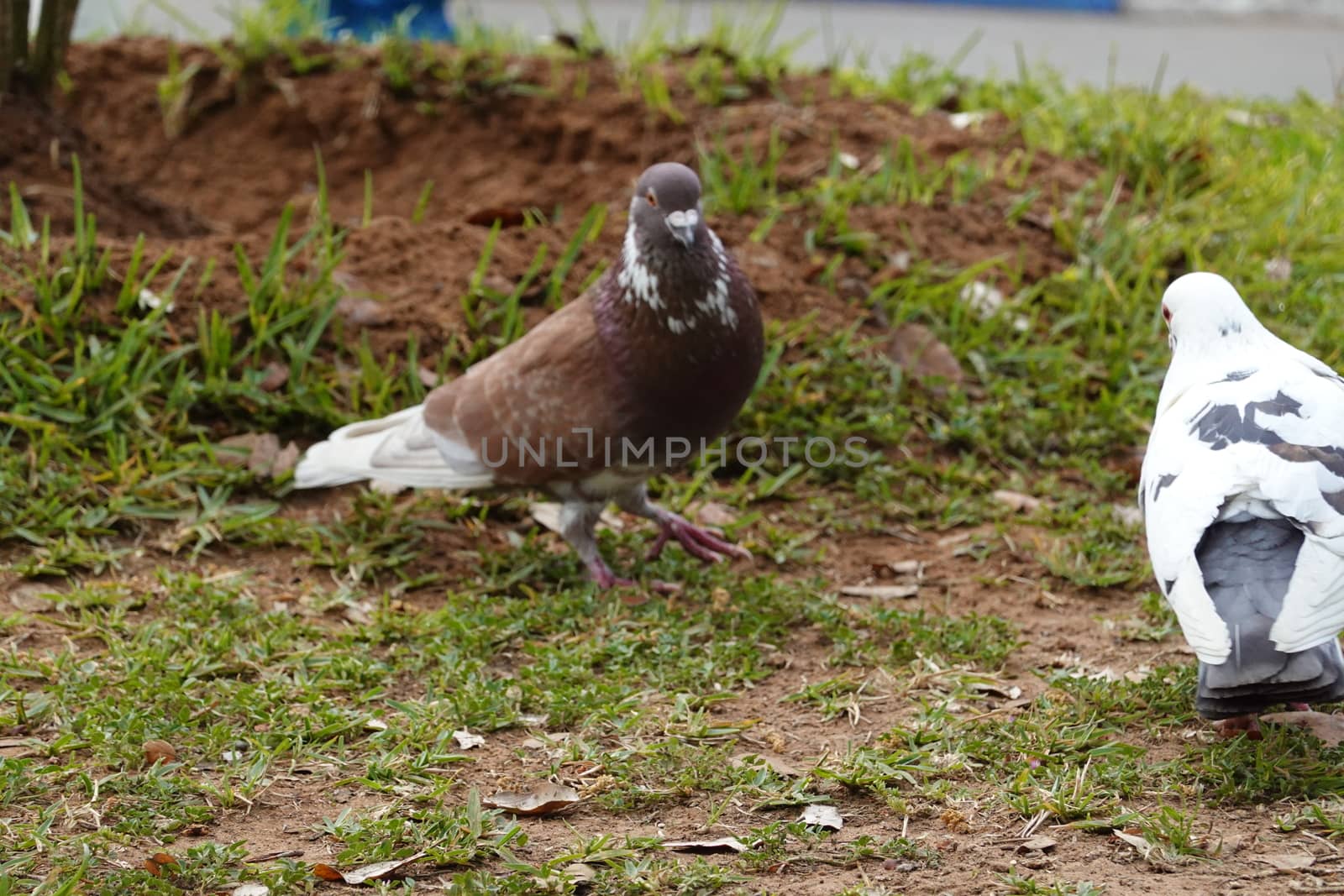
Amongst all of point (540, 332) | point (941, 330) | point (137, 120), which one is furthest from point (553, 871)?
point (137, 120)

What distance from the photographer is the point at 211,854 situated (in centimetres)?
250

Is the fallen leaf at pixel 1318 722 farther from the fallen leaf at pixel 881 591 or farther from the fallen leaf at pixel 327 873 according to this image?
the fallen leaf at pixel 327 873

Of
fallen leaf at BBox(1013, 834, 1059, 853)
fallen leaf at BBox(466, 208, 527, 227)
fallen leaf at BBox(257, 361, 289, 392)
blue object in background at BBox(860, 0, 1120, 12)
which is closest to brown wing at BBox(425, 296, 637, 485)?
fallen leaf at BBox(257, 361, 289, 392)

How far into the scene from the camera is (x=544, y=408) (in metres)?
3.85

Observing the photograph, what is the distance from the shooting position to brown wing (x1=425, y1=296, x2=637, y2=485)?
149 inches

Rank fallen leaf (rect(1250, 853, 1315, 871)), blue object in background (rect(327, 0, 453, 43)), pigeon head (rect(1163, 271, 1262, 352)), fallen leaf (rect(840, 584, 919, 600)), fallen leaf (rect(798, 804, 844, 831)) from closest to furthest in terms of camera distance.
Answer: fallen leaf (rect(1250, 853, 1315, 871)) → fallen leaf (rect(798, 804, 844, 831)) → pigeon head (rect(1163, 271, 1262, 352)) → fallen leaf (rect(840, 584, 919, 600)) → blue object in background (rect(327, 0, 453, 43))

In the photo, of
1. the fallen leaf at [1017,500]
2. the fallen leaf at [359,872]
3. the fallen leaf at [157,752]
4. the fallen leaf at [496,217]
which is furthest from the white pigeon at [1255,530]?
the fallen leaf at [496,217]

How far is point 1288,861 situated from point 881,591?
1612mm

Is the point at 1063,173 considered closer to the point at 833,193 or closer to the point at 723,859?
the point at 833,193

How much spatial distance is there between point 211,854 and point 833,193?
11.6 ft

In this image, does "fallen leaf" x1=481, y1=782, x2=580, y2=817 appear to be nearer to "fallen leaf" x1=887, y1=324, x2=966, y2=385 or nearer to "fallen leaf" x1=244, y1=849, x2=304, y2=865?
"fallen leaf" x1=244, y1=849, x2=304, y2=865

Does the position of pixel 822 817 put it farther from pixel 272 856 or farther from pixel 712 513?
pixel 712 513

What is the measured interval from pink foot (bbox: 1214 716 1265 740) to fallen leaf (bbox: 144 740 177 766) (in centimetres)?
218

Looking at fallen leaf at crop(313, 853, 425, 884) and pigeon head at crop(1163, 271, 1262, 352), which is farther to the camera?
pigeon head at crop(1163, 271, 1262, 352)
